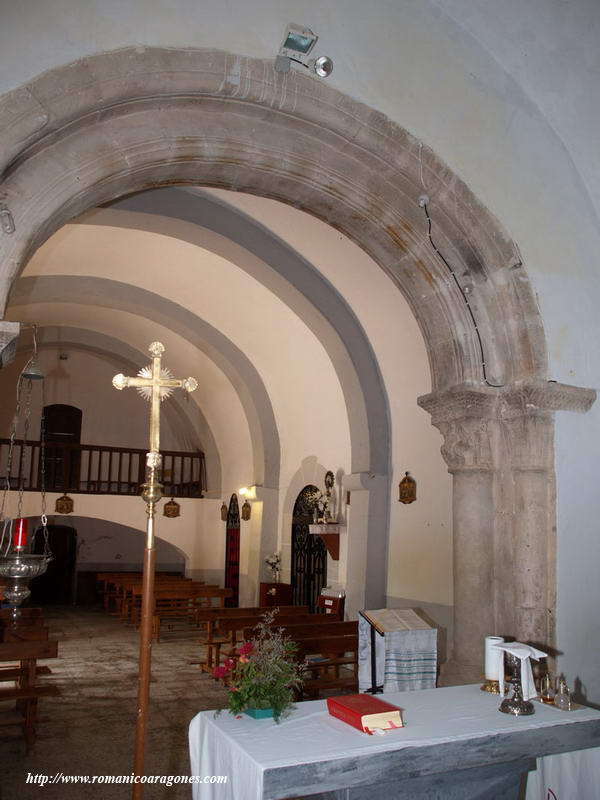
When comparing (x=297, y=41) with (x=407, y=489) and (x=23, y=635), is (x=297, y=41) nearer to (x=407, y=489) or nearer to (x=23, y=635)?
(x=407, y=489)

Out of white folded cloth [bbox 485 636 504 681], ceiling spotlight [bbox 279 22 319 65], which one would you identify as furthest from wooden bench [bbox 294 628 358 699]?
ceiling spotlight [bbox 279 22 319 65]

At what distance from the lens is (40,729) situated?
20.0 ft

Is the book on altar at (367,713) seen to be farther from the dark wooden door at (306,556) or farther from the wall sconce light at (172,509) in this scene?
the wall sconce light at (172,509)

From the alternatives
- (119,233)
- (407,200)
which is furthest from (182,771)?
(119,233)

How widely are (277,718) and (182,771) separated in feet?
6.92

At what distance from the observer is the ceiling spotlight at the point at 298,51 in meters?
4.70

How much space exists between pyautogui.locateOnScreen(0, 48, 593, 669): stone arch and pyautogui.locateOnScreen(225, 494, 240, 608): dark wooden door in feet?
26.5

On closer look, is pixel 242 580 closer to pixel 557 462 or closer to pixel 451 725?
pixel 557 462

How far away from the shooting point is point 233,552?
1340 cm

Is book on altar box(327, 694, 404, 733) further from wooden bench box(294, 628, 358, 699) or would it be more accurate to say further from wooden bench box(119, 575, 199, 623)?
wooden bench box(119, 575, 199, 623)

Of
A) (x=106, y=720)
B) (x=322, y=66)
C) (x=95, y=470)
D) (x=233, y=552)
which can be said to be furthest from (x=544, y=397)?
(x=95, y=470)

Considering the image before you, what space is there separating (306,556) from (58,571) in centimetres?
896

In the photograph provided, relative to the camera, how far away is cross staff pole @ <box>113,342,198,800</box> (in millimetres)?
3201

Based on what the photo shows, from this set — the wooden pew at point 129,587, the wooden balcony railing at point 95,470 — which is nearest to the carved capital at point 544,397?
the wooden pew at point 129,587
